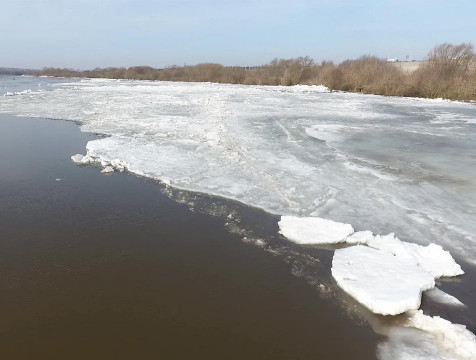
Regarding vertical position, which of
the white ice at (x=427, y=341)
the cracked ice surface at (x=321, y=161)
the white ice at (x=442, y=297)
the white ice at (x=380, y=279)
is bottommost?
the white ice at (x=427, y=341)

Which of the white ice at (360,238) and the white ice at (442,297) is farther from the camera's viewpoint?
the white ice at (360,238)

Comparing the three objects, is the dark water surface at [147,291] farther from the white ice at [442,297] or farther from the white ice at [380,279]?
the white ice at [442,297]

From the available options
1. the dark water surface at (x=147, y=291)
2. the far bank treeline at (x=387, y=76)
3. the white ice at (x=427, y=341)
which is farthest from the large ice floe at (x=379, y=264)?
the far bank treeline at (x=387, y=76)

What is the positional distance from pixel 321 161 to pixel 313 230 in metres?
3.48

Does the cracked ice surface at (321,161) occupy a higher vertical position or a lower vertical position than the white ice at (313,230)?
higher

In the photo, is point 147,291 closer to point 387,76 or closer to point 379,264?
point 379,264

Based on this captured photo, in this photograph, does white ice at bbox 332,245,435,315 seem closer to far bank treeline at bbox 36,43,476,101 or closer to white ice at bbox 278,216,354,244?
white ice at bbox 278,216,354,244

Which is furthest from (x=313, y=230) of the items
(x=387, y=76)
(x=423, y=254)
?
(x=387, y=76)

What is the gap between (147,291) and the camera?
3553 millimetres

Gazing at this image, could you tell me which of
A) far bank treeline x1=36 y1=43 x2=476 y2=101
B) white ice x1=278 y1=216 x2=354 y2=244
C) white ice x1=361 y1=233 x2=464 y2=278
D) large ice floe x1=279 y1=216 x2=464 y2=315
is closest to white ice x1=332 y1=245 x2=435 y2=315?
large ice floe x1=279 y1=216 x2=464 y2=315

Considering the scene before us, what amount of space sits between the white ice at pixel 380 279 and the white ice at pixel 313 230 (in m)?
0.31

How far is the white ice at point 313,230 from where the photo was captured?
4.66 m

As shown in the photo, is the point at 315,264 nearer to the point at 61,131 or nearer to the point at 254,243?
the point at 254,243

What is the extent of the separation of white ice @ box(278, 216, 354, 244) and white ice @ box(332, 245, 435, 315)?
1.01 feet
